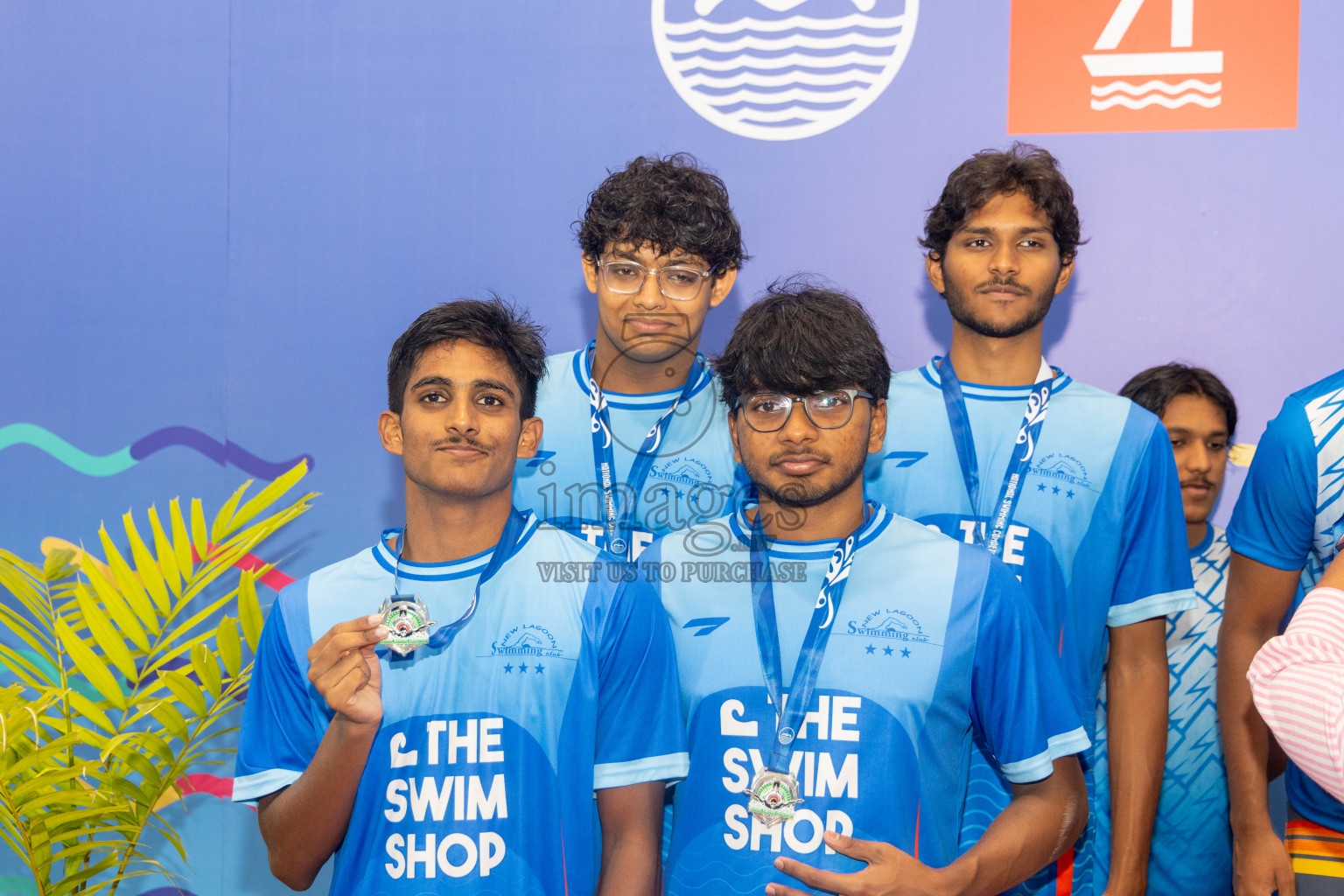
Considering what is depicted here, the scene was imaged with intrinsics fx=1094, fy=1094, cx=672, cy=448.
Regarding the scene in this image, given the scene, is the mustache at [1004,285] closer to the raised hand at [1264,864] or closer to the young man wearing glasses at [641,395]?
the young man wearing glasses at [641,395]

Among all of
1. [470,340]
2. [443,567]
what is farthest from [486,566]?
[470,340]

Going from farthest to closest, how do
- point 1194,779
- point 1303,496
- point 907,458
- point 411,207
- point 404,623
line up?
point 411,207, point 1194,779, point 907,458, point 1303,496, point 404,623

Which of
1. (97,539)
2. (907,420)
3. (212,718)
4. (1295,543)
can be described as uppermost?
(907,420)

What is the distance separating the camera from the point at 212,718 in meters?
3.08

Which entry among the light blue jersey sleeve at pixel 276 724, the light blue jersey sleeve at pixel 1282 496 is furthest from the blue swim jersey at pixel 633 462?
the light blue jersey sleeve at pixel 1282 496

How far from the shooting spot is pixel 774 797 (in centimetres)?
195

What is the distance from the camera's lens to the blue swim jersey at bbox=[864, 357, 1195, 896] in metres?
2.47

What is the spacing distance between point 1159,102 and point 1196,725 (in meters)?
1.83

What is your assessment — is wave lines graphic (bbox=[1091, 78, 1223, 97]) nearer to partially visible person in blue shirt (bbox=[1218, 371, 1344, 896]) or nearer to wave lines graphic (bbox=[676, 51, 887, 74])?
wave lines graphic (bbox=[676, 51, 887, 74])

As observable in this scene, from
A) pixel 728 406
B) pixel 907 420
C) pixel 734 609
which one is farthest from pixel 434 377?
pixel 907 420

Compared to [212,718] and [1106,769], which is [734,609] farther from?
[212,718]

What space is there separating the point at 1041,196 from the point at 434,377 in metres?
1.53

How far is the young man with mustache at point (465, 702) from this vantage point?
6.65 ft

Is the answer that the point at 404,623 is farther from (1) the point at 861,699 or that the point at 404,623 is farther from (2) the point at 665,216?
(2) the point at 665,216
